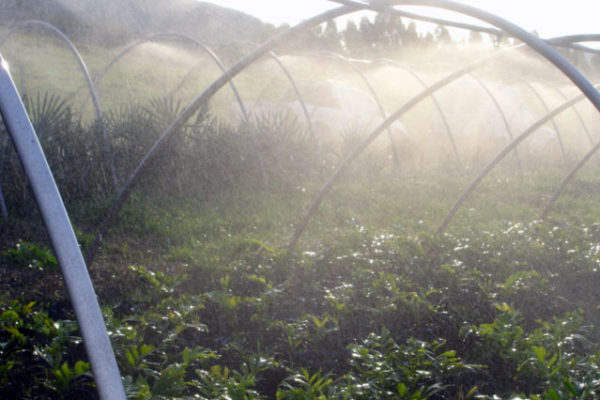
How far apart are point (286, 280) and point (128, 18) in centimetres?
1931

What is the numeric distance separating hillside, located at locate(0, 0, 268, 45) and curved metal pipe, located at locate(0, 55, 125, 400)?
14.2 m

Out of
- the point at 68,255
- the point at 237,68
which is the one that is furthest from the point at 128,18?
the point at 68,255

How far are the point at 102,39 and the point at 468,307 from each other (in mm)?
15231

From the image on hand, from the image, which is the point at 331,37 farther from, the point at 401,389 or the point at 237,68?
the point at 401,389

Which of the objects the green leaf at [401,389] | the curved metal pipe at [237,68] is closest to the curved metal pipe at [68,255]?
the green leaf at [401,389]

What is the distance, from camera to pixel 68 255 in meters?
1.71

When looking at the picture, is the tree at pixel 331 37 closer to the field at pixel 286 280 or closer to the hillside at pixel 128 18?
the hillside at pixel 128 18

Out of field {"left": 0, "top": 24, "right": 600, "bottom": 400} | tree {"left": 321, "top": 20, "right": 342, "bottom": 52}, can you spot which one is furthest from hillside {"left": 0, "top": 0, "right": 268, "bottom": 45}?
field {"left": 0, "top": 24, "right": 600, "bottom": 400}

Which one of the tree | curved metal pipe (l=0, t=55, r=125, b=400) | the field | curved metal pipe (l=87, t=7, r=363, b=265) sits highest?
the tree

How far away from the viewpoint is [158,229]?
5.29m

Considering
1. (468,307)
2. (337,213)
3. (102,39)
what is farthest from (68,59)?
(468,307)

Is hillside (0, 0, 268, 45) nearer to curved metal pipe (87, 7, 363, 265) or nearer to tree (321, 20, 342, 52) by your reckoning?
tree (321, 20, 342, 52)

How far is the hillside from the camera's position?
17.0 m

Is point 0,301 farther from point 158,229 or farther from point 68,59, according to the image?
point 68,59
